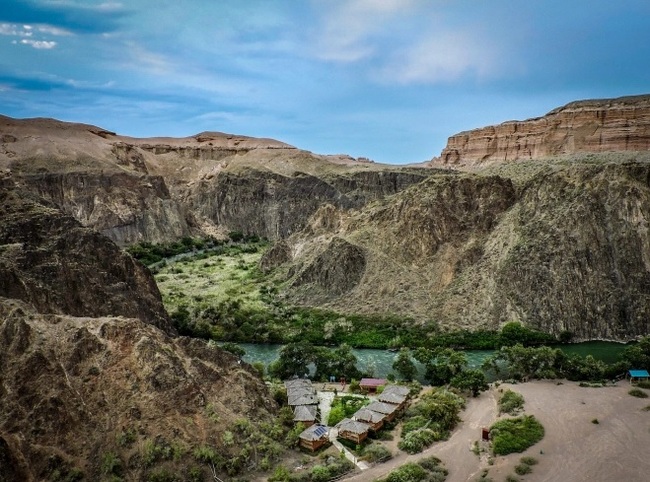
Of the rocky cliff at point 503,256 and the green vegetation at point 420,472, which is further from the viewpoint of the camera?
the rocky cliff at point 503,256

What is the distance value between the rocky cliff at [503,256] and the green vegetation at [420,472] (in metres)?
29.9

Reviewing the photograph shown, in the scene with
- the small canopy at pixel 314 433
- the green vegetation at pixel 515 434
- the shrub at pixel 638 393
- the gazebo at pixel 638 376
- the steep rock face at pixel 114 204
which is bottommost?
the green vegetation at pixel 515 434

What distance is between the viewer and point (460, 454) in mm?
34750

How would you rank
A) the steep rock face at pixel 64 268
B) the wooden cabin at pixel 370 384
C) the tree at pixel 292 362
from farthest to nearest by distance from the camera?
the tree at pixel 292 362 < the wooden cabin at pixel 370 384 < the steep rock face at pixel 64 268

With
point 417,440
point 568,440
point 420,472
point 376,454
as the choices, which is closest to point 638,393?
point 568,440

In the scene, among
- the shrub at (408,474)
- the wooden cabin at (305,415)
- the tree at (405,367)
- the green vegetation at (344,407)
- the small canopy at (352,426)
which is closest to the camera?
the shrub at (408,474)

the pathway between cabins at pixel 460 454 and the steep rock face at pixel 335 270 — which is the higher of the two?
the steep rock face at pixel 335 270

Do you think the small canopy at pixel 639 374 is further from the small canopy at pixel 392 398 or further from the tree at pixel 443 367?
the small canopy at pixel 392 398

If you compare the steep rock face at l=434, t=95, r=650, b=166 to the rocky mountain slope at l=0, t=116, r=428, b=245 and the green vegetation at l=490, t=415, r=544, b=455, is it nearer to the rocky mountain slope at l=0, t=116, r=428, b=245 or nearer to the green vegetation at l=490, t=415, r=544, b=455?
the rocky mountain slope at l=0, t=116, r=428, b=245

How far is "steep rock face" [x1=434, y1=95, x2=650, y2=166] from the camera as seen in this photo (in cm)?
9806

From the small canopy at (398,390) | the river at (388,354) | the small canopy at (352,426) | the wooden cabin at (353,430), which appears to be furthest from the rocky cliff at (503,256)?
the wooden cabin at (353,430)

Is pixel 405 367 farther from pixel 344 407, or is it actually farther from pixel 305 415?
pixel 305 415

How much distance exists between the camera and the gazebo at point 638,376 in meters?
45.0

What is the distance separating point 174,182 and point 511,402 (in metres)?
128
